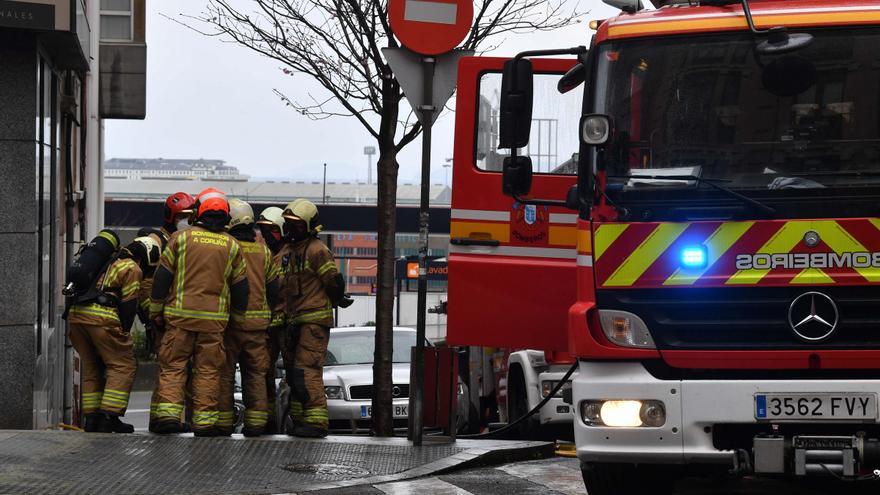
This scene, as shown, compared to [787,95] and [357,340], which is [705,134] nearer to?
[787,95]

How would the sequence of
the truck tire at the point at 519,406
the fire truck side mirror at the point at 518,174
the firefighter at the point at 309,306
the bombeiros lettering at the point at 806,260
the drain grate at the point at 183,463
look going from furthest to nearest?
the truck tire at the point at 519,406 < the firefighter at the point at 309,306 < the drain grate at the point at 183,463 < the fire truck side mirror at the point at 518,174 < the bombeiros lettering at the point at 806,260

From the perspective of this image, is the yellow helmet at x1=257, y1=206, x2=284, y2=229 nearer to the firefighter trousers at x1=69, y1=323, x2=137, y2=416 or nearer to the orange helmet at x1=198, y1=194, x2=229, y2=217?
the orange helmet at x1=198, y1=194, x2=229, y2=217

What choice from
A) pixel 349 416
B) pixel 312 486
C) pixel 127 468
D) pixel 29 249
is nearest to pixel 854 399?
pixel 312 486

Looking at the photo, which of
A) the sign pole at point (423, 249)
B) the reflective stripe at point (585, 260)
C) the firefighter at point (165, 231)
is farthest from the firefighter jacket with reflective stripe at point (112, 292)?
the reflective stripe at point (585, 260)

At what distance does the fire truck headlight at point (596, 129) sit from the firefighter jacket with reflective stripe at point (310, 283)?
452 cm

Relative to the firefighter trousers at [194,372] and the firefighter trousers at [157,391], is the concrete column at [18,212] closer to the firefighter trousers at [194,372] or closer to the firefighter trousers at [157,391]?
the firefighter trousers at [157,391]

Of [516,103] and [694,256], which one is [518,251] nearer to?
[516,103]

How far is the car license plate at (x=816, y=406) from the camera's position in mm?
6703

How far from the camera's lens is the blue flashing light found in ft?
22.9

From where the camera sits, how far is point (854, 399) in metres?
6.71

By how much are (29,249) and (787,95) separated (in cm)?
649

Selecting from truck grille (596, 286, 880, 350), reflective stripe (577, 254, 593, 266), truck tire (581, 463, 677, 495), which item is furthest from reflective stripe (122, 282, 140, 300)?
truck grille (596, 286, 880, 350)

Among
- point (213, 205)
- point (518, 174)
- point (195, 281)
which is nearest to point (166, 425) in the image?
point (195, 281)

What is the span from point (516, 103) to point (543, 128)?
4.63 feet
